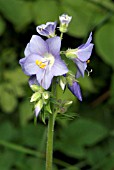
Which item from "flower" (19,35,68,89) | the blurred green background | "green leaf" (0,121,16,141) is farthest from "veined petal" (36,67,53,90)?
"green leaf" (0,121,16,141)

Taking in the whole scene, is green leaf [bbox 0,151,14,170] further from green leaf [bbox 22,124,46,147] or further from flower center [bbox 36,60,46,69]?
flower center [bbox 36,60,46,69]

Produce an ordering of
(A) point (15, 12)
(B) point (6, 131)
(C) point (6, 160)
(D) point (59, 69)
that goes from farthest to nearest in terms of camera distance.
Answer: (A) point (15, 12) < (B) point (6, 131) < (C) point (6, 160) < (D) point (59, 69)

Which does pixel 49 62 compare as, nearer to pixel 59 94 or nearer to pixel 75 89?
pixel 75 89

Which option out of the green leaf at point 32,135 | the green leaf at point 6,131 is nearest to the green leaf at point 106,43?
the green leaf at point 32,135

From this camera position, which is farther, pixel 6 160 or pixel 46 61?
pixel 6 160

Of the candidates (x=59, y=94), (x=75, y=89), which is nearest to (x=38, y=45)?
(x=75, y=89)

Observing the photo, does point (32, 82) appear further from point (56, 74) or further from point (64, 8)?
point (64, 8)

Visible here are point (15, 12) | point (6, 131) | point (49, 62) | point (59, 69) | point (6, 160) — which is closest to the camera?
point (59, 69)
